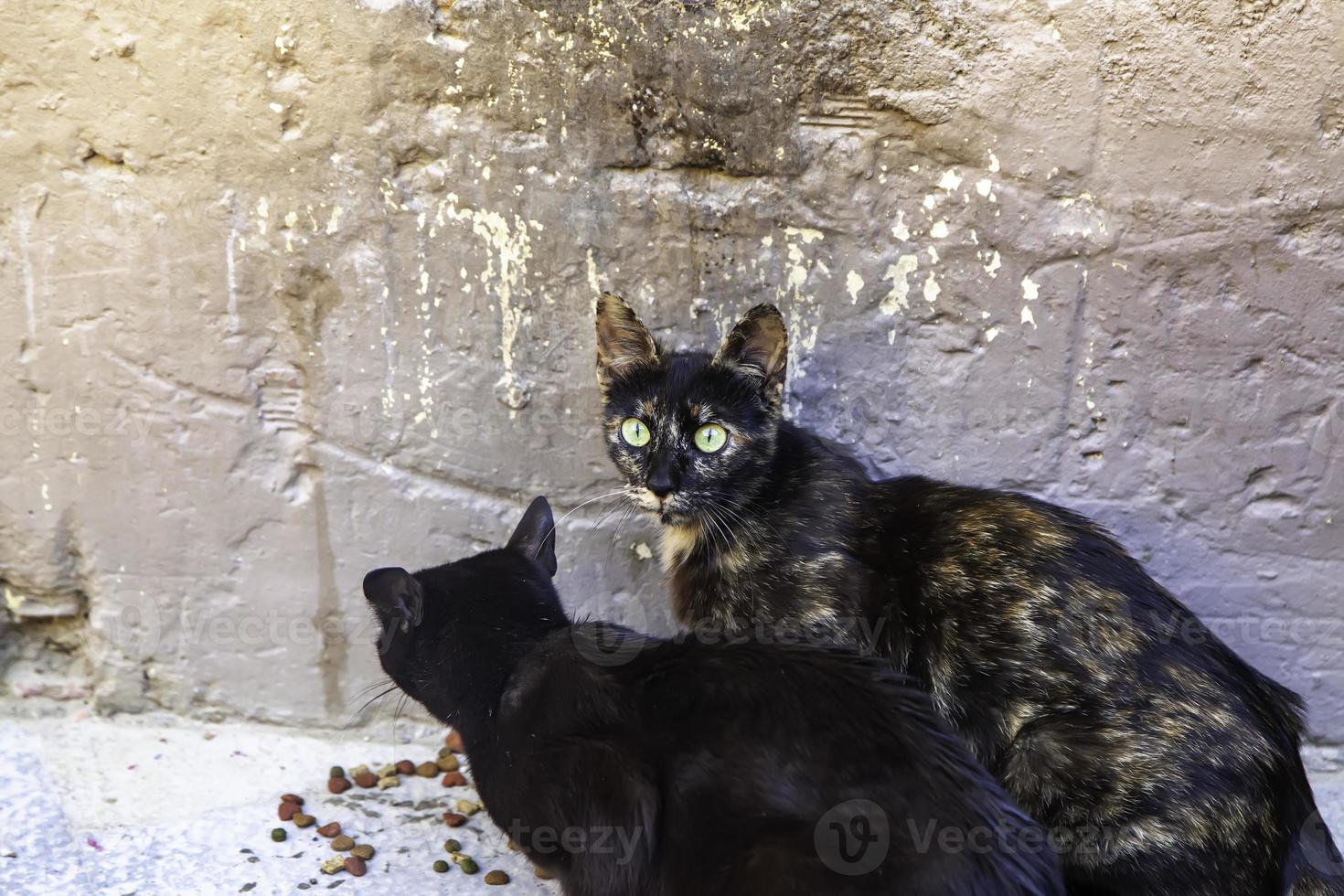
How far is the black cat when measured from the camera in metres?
2.58

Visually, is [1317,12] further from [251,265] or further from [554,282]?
[251,265]

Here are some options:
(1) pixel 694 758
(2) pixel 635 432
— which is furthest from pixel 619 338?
(1) pixel 694 758

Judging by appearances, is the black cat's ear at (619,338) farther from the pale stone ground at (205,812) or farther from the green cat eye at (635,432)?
the pale stone ground at (205,812)

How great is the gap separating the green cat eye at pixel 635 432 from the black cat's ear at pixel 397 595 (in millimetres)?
817

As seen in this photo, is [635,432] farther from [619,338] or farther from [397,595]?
[397,595]

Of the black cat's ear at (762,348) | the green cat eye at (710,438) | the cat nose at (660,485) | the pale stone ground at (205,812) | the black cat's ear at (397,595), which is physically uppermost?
the black cat's ear at (762,348)

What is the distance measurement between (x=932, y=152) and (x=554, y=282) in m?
1.29

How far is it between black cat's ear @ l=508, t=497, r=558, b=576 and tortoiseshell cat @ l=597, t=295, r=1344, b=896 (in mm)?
269

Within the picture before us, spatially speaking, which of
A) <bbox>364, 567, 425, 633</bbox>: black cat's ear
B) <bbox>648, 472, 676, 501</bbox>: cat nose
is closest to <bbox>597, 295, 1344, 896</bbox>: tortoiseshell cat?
<bbox>648, 472, 676, 501</bbox>: cat nose

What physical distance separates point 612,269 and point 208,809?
7.44ft

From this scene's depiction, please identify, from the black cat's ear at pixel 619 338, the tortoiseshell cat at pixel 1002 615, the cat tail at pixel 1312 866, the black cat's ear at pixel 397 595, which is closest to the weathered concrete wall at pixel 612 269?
the black cat's ear at pixel 619 338

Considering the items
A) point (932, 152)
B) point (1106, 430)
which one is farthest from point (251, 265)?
point (1106, 430)

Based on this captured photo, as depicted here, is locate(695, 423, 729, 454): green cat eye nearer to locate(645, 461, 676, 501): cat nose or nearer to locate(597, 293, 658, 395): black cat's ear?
locate(645, 461, 676, 501): cat nose

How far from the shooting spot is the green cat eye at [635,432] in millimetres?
3605
